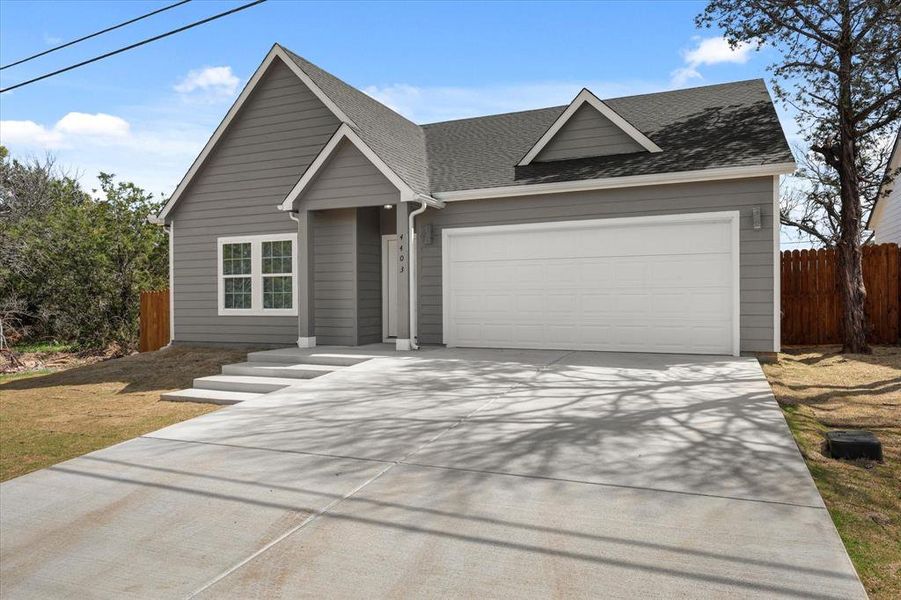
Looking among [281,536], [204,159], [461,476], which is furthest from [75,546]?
[204,159]

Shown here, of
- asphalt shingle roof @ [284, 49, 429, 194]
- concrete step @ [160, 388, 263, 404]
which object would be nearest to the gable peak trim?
asphalt shingle roof @ [284, 49, 429, 194]

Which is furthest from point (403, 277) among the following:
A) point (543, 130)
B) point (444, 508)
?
point (444, 508)

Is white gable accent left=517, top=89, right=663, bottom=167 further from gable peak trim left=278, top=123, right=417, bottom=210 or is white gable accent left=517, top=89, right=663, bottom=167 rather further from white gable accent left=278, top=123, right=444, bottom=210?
gable peak trim left=278, top=123, right=417, bottom=210

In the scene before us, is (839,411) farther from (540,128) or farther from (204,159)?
(204,159)

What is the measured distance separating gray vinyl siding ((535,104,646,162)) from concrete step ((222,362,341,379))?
246 inches

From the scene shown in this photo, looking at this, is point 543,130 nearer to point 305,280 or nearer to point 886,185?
point 305,280

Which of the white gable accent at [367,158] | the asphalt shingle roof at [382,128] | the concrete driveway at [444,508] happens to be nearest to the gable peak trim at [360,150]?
the white gable accent at [367,158]

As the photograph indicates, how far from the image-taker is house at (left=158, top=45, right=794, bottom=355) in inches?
415

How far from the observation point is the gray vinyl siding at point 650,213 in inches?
402

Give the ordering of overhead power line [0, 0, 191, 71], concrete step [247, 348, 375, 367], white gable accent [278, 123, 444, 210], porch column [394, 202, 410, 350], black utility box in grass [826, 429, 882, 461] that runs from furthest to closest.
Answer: porch column [394, 202, 410, 350] < white gable accent [278, 123, 444, 210] < concrete step [247, 348, 375, 367] < overhead power line [0, 0, 191, 71] < black utility box in grass [826, 429, 882, 461]

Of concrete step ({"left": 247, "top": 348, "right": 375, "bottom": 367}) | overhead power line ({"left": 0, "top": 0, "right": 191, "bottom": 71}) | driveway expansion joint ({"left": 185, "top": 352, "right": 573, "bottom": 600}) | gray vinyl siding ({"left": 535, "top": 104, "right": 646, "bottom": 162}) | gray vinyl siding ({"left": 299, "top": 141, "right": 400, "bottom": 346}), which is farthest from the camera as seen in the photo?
gray vinyl siding ({"left": 299, "top": 141, "right": 400, "bottom": 346})

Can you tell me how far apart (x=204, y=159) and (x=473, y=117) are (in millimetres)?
6741

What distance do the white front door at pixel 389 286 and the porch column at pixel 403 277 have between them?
1.62 metres

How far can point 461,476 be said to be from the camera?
456cm
